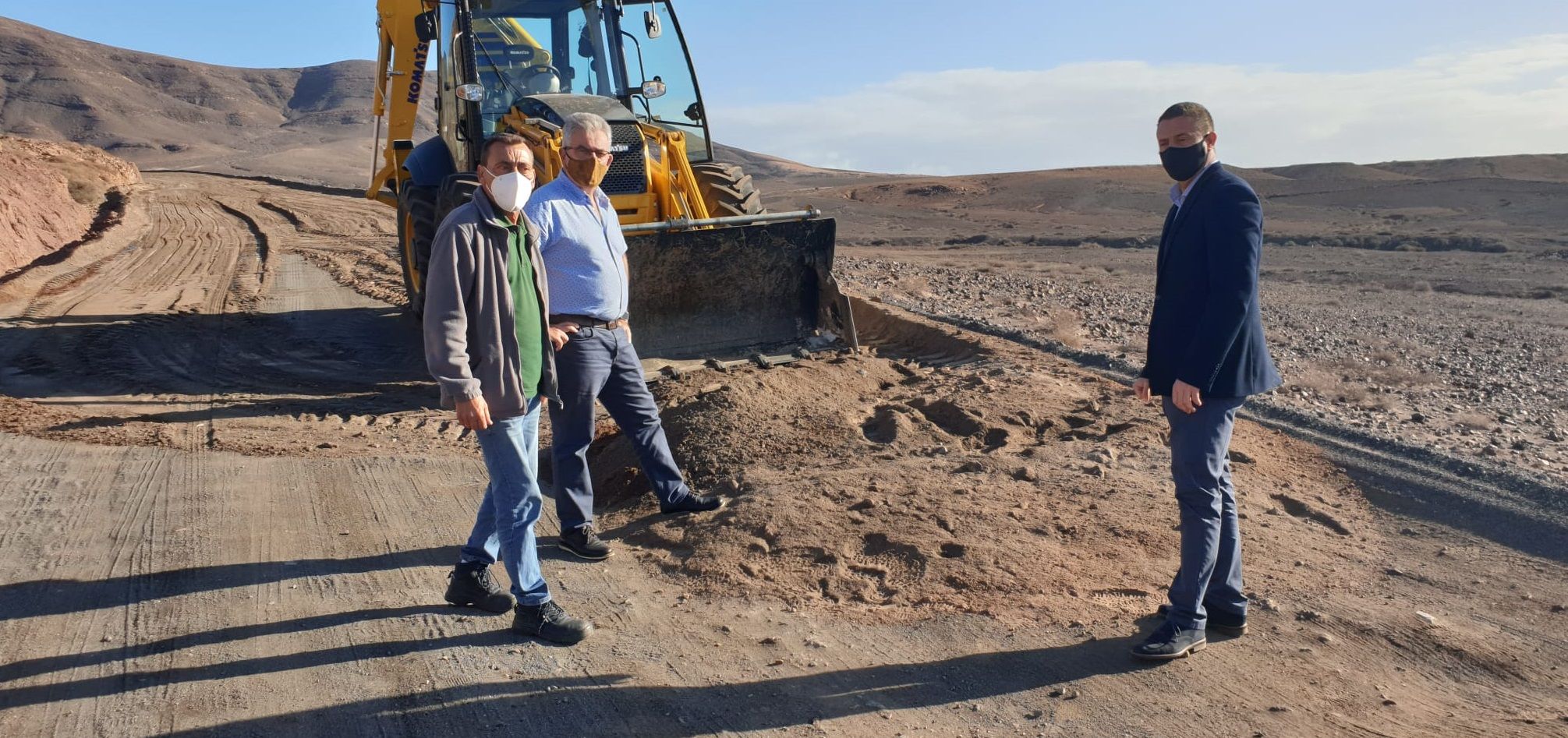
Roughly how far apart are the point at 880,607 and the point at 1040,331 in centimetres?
657

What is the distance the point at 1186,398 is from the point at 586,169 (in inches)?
101

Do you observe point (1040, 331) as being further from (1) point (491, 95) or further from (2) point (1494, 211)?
(2) point (1494, 211)

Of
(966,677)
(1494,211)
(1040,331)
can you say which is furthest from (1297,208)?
(966,677)

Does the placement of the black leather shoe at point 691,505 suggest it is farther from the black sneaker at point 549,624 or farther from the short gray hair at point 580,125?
the short gray hair at point 580,125

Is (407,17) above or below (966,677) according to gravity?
above

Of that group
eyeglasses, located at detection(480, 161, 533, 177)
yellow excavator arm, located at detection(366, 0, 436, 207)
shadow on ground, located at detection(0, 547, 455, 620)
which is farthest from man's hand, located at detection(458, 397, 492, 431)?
yellow excavator arm, located at detection(366, 0, 436, 207)

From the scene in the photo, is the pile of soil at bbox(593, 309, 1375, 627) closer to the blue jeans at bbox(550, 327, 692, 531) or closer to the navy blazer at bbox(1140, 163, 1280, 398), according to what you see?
the blue jeans at bbox(550, 327, 692, 531)

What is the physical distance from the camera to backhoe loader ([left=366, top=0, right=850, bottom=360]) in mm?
8617

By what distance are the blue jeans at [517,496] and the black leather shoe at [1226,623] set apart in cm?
238

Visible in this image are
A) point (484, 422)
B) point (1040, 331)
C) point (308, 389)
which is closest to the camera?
point (484, 422)

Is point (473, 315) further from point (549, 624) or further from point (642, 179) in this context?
point (642, 179)

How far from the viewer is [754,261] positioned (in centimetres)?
884

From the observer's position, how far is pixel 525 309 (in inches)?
163

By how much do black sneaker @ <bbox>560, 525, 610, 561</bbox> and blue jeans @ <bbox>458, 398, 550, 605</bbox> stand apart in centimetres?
83
